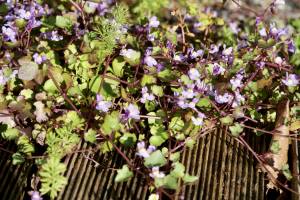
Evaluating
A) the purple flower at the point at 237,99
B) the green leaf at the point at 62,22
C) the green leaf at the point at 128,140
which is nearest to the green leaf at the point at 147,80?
the green leaf at the point at 128,140

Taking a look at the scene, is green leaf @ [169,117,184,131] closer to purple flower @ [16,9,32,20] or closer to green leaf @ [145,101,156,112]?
green leaf @ [145,101,156,112]

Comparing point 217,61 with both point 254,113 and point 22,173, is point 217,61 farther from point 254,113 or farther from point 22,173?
point 22,173

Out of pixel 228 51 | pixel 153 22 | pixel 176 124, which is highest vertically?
pixel 153 22

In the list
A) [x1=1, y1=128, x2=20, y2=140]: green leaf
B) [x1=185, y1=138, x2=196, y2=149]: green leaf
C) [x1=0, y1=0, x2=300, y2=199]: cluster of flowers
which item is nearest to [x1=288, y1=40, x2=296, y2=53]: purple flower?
[x1=0, y1=0, x2=300, y2=199]: cluster of flowers

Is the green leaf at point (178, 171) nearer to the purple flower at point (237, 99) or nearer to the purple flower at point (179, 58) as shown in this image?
the purple flower at point (237, 99)

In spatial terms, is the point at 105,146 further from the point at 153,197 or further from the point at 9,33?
the point at 9,33

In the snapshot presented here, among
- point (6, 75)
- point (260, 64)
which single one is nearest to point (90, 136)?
point (6, 75)

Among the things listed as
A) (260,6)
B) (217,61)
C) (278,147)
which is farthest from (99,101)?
(260,6)
